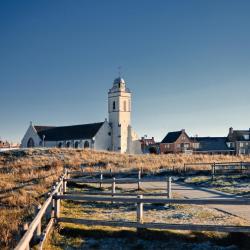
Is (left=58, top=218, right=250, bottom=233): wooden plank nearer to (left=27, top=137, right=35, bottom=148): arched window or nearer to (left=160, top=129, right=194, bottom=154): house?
(left=160, top=129, right=194, bottom=154): house

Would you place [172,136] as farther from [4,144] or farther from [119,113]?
[4,144]

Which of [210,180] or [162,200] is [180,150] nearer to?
[210,180]

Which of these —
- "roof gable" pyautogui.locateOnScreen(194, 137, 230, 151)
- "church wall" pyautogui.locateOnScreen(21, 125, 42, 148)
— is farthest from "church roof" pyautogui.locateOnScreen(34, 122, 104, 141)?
"roof gable" pyautogui.locateOnScreen(194, 137, 230, 151)

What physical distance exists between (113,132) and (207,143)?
22754 mm

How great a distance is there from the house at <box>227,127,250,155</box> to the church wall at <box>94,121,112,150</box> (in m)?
28.5

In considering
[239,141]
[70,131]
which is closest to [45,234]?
[70,131]

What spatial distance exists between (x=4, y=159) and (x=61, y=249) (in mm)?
44320

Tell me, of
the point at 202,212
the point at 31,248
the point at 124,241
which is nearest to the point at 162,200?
the point at 124,241

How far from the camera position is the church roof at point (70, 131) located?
85.4 meters

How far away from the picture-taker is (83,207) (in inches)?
619

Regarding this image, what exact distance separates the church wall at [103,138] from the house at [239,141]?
2848 centimetres

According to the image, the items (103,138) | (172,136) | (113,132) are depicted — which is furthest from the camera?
(172,136)

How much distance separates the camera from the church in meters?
A: 84.0

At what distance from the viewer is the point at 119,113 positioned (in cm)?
8606
